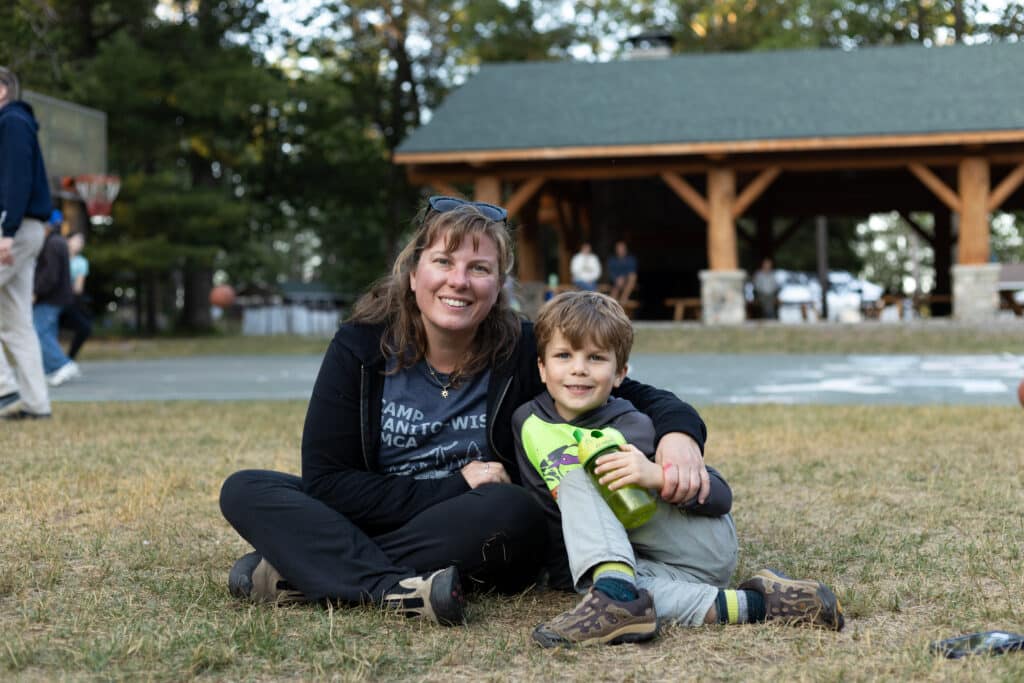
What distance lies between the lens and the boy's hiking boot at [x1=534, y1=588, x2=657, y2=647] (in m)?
2.87

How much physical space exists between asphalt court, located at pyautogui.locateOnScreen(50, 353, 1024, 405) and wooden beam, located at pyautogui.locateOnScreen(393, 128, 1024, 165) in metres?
5.03

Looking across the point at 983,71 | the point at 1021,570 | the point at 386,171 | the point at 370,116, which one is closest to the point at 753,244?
the point at 983,71

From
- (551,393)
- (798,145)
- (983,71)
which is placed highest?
(983,71)

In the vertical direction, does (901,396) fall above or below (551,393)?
below

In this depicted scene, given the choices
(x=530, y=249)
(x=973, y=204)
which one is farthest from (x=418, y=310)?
(x=530, y=249)

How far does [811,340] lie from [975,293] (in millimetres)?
3920

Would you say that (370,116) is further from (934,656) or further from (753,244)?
(934,656)

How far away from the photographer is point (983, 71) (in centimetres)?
2198

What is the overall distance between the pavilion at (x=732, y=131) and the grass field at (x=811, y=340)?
1774 millimetres

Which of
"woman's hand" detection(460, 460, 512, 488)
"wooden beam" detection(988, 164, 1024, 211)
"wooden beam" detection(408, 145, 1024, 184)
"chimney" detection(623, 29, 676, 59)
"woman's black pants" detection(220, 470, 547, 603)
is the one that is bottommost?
"woman's black pants" detection(220, 470, 547, 603)

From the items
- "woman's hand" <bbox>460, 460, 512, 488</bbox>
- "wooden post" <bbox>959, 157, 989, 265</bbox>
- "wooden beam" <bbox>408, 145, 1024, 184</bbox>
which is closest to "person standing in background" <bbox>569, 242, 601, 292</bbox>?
"wooden beam" <bbox>408, 145, 1024, 184</bbox>

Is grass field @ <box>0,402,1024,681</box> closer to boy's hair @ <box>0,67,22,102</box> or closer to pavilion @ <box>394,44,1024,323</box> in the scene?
boy's hair @ <box>0,67,22,102</box>

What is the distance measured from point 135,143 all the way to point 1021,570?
80.0ft

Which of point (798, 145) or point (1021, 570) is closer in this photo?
point (1021, 570)
